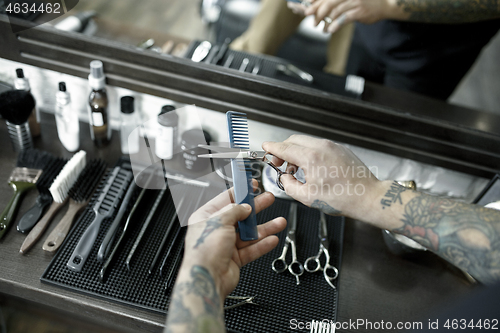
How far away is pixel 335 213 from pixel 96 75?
2.10 ft

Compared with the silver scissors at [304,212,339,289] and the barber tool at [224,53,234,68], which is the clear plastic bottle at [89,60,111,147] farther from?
the silver scissors at [304,212,339,289]

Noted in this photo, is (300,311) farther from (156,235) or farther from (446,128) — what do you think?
(446,128)

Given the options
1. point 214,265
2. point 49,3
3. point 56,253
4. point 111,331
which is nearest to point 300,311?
point 214,265

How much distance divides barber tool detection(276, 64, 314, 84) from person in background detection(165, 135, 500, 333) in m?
0.29

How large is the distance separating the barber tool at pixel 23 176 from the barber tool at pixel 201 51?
17.3 inches

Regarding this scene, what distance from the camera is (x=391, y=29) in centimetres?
94

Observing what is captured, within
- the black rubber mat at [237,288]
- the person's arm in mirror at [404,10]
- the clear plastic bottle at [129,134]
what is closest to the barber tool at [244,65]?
the person's arm in mirror at [404,10]

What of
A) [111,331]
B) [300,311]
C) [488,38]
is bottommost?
[111,331]

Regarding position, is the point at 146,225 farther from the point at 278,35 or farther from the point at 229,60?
the point at 278,35

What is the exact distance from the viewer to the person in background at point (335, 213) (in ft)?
1.98

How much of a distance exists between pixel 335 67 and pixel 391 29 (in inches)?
6.6

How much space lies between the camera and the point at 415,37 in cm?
92

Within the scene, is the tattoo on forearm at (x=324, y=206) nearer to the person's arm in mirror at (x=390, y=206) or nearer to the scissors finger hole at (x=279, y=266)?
the person's arm in mirror at (x=390, y=206)

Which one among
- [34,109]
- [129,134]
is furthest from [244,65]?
[34,109]
